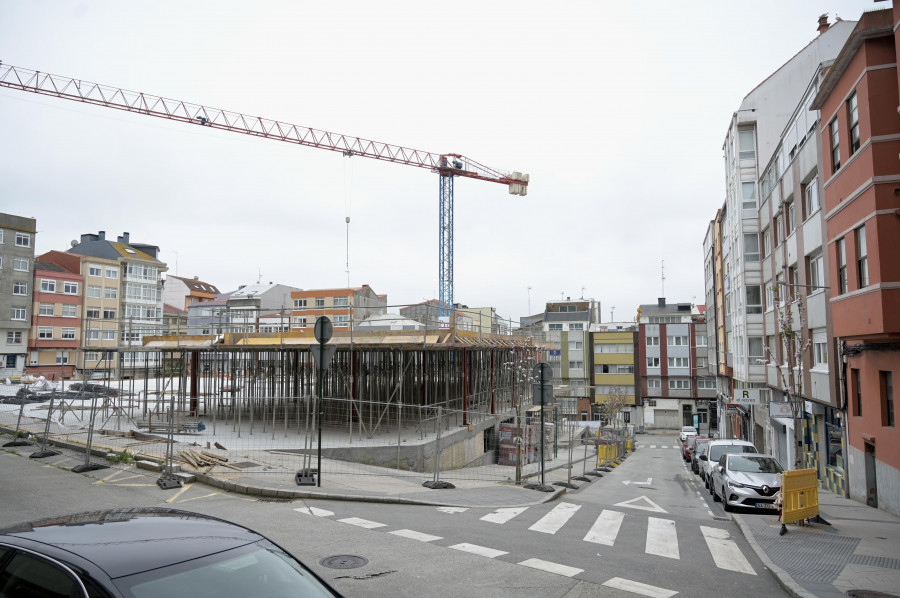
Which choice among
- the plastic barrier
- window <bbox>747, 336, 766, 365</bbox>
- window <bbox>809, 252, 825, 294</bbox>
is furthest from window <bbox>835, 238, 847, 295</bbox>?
window <bbox>747, 336, 766, 365</bbox>

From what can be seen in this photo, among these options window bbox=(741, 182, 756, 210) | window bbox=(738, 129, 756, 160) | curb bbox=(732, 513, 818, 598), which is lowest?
curb bbox=(732, 513, 818, 598)

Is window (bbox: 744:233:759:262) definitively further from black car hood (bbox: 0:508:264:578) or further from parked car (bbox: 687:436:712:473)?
black car hood (bbox: 0:508:264:578)

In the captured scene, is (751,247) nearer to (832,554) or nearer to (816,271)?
(816,271)

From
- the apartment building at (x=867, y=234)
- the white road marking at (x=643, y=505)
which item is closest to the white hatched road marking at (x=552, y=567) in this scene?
the white road marking at (x=643, y=505)

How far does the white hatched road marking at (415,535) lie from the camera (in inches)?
313

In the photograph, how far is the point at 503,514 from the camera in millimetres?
9961

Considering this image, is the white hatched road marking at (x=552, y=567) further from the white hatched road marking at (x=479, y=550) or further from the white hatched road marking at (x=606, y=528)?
the white hatched road marking at (x=606, y=528)

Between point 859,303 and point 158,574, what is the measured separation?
15365 millimetres

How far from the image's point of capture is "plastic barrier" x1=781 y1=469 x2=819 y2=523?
9.72 metres

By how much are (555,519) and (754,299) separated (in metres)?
26.0

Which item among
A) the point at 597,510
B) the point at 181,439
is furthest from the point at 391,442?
the point at 597,510

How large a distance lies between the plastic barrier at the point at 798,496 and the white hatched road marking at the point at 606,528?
8.79 feet

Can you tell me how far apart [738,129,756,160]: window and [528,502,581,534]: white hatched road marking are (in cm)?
2809

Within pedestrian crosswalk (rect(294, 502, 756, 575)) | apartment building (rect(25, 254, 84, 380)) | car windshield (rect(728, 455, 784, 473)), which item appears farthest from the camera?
apartment building (rect(25, 254, 84, 380))
